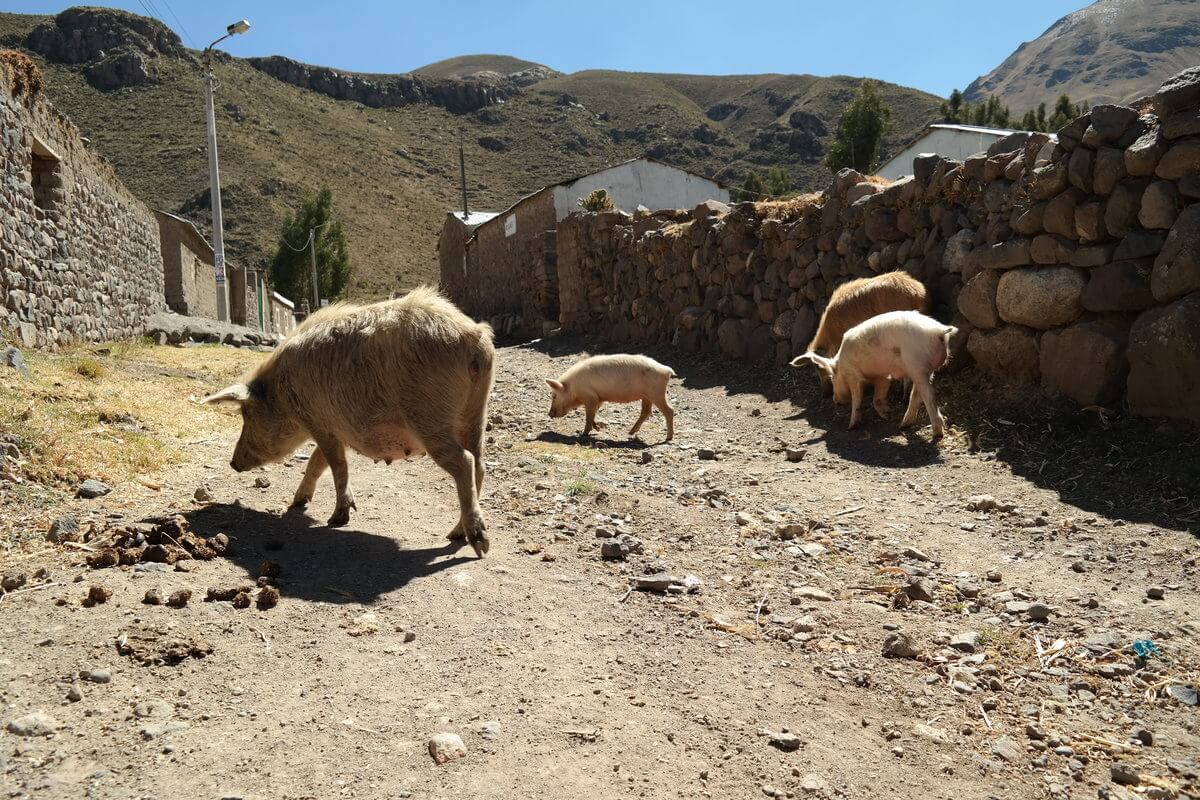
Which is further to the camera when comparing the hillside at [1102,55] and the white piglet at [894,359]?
the hillside at [1102,55]

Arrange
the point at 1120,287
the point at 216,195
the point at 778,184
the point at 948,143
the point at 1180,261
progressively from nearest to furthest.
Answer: the point at 1180,261 < the point at 1120,287 < the point at 216,195 < the point at 948,143 < the point at 778,184

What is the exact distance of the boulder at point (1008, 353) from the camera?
282 inches

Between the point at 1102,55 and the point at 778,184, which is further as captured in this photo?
the point at 1102,55

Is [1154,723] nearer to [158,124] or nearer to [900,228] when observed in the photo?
[900,228]

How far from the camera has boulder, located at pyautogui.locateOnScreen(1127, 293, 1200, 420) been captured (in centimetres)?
562

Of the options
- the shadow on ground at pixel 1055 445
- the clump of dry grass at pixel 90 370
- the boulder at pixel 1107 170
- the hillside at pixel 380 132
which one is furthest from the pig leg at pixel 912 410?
the hillside at pixel 380 132

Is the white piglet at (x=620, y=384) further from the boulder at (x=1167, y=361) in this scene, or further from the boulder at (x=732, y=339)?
the boulder at (x=1167, y=361)

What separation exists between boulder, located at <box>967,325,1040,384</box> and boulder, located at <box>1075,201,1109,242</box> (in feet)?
3.04

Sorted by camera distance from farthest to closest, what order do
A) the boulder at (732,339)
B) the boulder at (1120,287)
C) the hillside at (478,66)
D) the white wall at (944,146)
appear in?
the hillside at (478,66)
the white wall at (944,146)
the boulder at (732,339)
the boulder at (1120,287)

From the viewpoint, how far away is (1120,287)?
6.29 meters

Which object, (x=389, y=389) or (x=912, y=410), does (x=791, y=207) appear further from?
(x=389, y=389)

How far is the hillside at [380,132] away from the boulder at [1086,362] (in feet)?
141

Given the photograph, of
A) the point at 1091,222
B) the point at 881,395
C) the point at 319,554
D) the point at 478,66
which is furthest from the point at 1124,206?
the point at 478,66

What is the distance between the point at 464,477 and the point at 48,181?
10.3m
